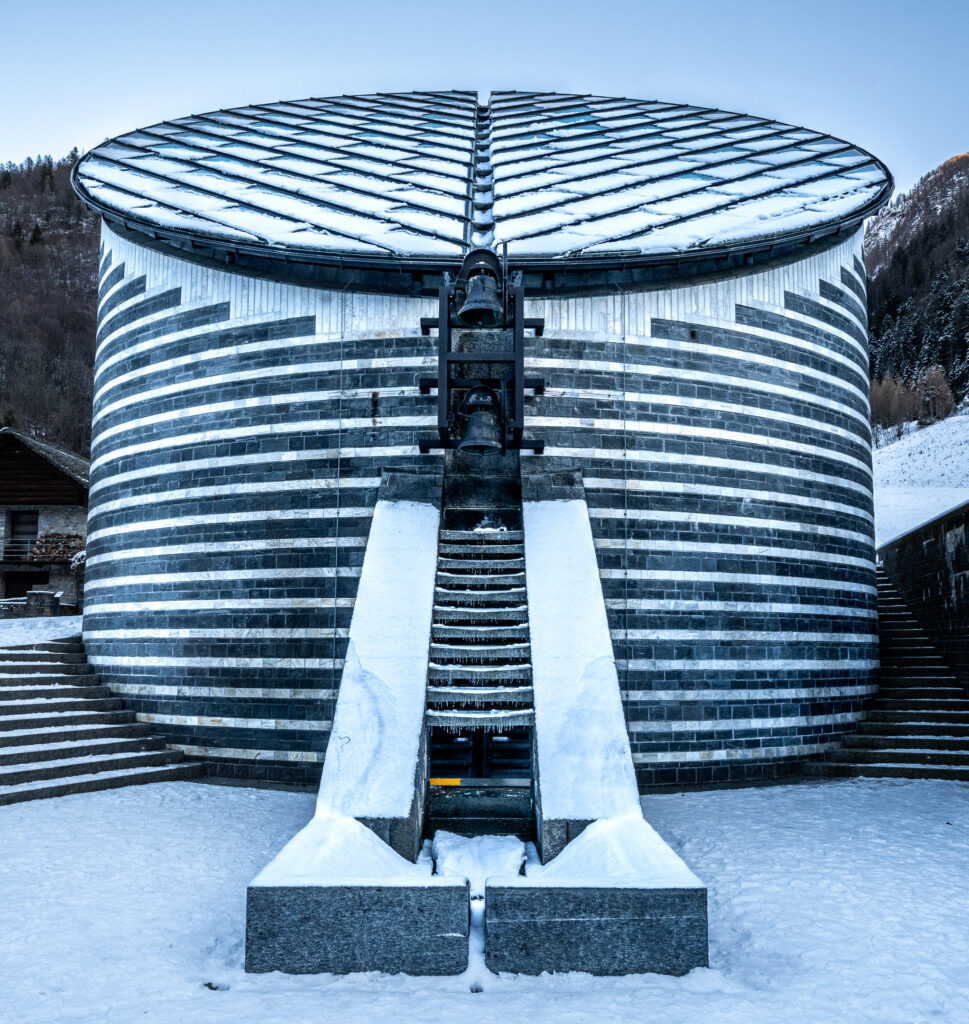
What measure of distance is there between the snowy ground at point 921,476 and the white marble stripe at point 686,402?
15.8 metres

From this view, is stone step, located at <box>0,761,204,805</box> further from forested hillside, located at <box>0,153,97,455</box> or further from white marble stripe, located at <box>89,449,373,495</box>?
forested hillside, located at <box>0,153,97,455</box>

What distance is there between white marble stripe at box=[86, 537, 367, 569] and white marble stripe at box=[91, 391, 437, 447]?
Answer: 136cm

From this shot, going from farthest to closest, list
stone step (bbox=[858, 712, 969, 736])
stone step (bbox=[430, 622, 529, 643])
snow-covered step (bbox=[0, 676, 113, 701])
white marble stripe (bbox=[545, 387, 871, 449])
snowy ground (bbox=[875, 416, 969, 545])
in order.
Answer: snowy ground (bbox=[875, 416, 969, 545]), stone step (bbox=[858, 712, 969, 736]), white marble stripe (bbox=[545, 387, 871, 449]), snow-covered step (bbox=[0, 676, 113, 701]), stone step (bbox=[430, 622, 529, 643])

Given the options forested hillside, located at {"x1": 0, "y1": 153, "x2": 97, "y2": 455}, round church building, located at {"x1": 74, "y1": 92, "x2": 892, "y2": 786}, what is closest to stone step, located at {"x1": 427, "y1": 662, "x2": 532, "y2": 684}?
round church building, located at {"x1": 74, "y1": 92, "x2": 892, "y2": 786}

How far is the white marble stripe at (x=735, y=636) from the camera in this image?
11.0m

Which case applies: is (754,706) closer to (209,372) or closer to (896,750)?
(896,750)

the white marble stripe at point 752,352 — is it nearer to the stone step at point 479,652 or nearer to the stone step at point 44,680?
the stone step at point 479,652

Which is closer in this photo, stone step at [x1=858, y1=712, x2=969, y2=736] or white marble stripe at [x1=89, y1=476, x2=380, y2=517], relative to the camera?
white marble stripe at [x1=89, y1=476, x2=380, y2=517]

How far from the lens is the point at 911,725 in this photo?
12.0 metres

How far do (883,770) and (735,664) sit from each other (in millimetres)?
2076

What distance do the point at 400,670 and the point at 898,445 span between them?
144 ft

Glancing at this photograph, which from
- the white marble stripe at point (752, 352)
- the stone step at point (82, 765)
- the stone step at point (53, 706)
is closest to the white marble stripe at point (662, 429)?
the white marble stripe at point (752, 352)

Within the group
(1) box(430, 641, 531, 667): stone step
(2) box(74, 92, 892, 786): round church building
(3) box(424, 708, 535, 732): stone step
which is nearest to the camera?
(3) box(424, 708, 535, 732): stone step

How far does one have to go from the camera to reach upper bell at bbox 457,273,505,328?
378 inches
